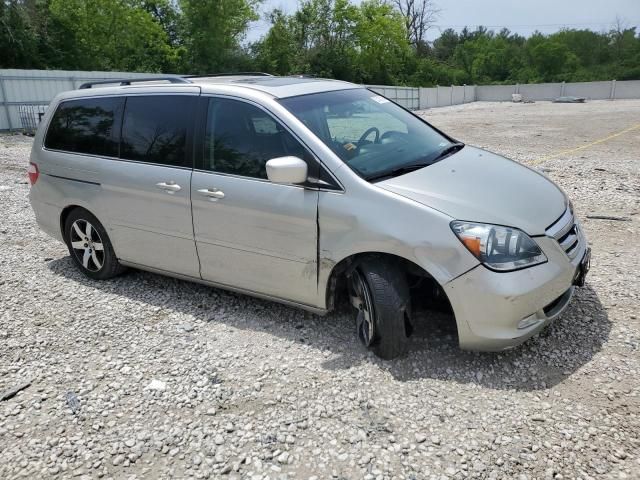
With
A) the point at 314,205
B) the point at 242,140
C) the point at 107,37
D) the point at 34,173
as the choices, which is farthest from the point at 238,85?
the point at 107,37

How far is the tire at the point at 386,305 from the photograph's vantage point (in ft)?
11.0

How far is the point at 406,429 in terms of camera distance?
2922mm

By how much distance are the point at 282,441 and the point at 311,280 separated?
113 cm

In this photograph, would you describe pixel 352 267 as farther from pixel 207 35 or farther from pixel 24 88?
pixel 207 35

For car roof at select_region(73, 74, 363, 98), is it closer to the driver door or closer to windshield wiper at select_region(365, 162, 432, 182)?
the driver door

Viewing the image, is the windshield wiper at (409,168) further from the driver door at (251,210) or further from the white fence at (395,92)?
the white fence at (395,92)

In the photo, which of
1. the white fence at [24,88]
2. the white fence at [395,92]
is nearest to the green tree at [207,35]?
the white fence at [395,92]

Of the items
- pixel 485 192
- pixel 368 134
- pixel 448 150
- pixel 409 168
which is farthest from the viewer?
pixel 448 150

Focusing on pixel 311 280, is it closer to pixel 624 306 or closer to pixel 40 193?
pixel 624 306

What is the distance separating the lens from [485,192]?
3.42 m

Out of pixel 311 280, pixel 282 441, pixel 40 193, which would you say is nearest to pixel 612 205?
pixel 311 280

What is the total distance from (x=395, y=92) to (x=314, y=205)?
3541 centimetres

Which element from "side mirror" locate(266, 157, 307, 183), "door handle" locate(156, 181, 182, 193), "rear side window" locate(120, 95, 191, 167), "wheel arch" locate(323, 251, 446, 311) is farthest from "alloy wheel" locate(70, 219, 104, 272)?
"wheel arch" locate(323, 251, 446, 311)

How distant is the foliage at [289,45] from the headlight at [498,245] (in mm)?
33445
